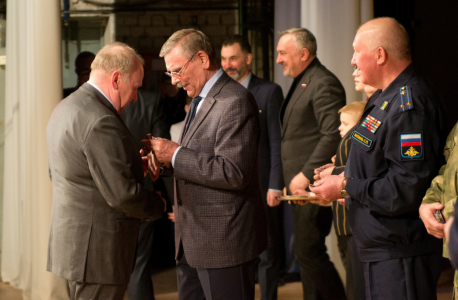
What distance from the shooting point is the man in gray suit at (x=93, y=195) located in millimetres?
1832

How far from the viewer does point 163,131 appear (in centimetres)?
335

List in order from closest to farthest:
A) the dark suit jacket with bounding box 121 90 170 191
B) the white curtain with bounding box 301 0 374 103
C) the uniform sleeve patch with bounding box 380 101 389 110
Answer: the uniform sleeve patch with bounding box 380 101 389 110, the dark suit jacket with bounding box 121 90 170 191, the white curtain with bounding box 301 0 374 103

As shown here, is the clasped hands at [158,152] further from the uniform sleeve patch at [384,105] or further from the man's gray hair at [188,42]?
the uniform sleeve patch at [384,105]

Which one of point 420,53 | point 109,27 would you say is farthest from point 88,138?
point 420,53

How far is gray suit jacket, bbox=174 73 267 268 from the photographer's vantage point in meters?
1.91

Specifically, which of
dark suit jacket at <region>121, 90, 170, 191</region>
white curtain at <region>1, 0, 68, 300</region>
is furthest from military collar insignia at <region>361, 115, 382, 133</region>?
white curtain at <region>1, 0, 68, 300</region>

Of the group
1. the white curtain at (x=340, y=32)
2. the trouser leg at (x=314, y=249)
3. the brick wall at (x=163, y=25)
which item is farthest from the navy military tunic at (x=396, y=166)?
the brick wall at (x=163, y=25)

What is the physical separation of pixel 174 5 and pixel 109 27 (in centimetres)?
65

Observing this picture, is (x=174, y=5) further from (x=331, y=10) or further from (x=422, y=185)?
(x=422, y=185)

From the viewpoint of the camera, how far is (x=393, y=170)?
67.6 inches

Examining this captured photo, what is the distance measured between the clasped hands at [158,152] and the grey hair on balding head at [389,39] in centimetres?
83

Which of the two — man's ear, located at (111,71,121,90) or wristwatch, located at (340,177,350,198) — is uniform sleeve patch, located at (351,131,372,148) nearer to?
wristwatch, located at (340,177,350,198)

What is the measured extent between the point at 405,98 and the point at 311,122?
1.40 m

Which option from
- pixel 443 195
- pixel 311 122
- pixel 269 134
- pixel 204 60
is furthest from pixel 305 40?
pixel 443 195
